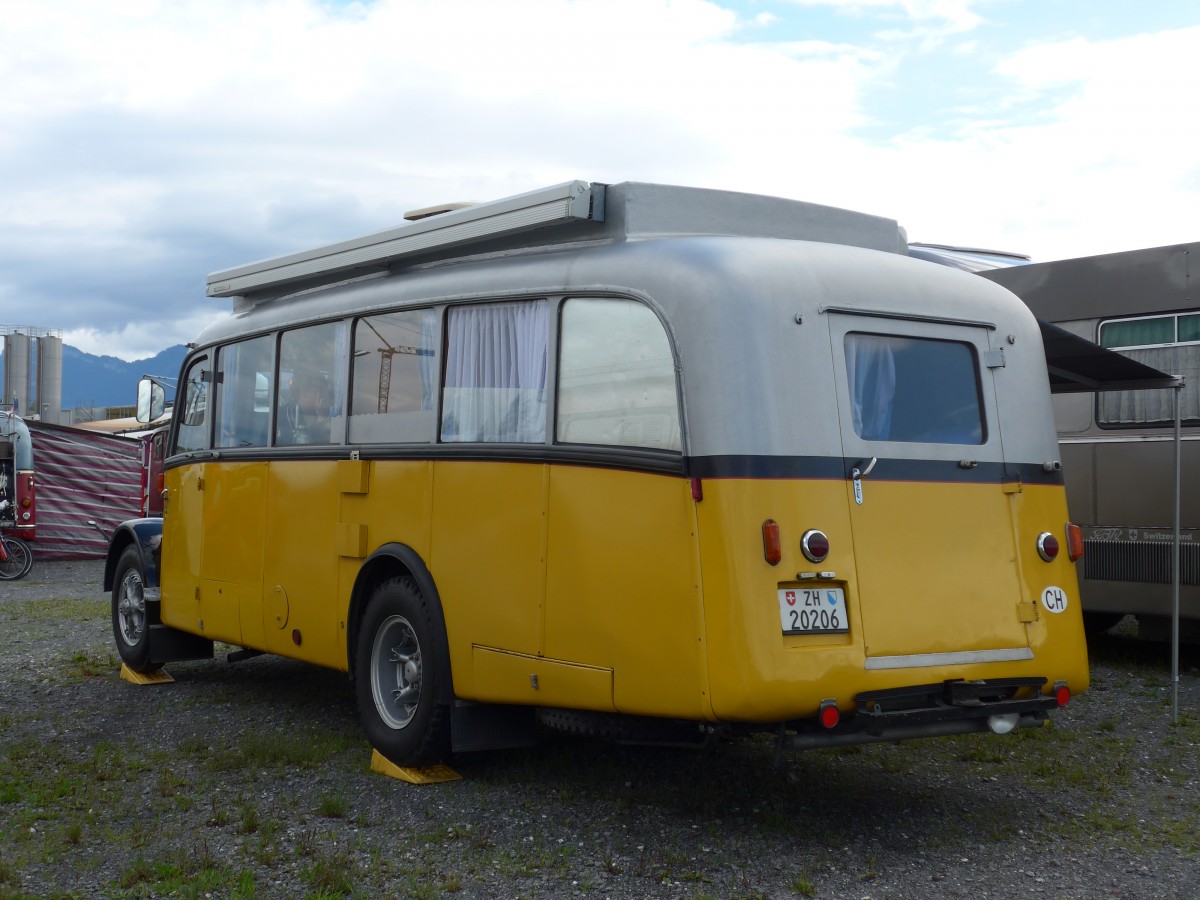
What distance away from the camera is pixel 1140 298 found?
33.6ft

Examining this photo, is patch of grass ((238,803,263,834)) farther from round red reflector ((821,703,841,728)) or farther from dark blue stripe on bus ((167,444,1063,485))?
round red reflector ((821,703,841,728))

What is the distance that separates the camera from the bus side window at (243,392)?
8.56 meters

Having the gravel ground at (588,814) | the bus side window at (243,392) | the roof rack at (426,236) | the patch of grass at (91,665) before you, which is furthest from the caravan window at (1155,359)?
the patch of grass at (91,665)

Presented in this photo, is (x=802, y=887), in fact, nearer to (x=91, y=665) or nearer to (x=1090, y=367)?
(x=1090, y=367)

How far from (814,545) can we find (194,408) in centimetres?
579

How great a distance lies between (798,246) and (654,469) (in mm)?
1218

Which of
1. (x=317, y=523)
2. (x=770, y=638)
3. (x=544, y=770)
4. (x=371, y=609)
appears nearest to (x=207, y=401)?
(x=317, y=523)

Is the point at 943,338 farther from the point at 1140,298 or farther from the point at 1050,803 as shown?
the point at 1140,298

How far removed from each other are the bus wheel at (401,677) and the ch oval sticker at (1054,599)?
111 inches

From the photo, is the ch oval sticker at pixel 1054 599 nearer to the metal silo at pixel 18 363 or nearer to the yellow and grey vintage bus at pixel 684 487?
the yellow and grey vintage bus at pixel 684 487

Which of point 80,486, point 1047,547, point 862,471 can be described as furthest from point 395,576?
point 80,486

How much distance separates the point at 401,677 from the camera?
275 inches

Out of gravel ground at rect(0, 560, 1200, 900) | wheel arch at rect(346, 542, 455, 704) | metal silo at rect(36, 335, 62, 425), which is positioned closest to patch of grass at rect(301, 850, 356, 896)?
gravel ground at rect(0, 560, 1200, 900)

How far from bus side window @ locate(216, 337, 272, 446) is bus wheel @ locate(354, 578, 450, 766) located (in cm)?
197
